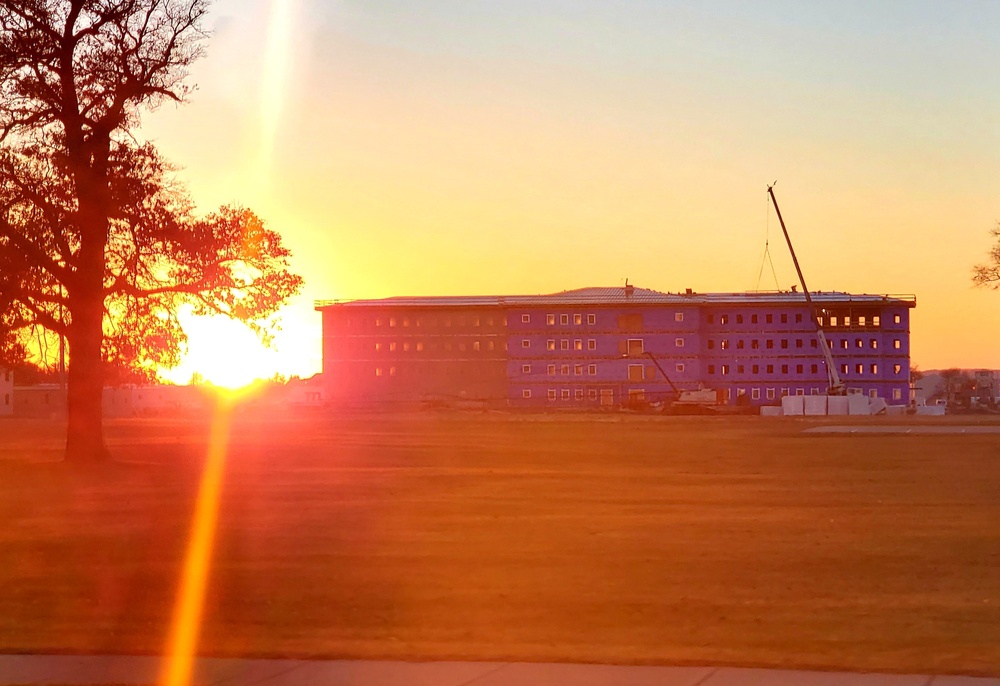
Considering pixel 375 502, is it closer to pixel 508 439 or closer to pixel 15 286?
pixel 15 286

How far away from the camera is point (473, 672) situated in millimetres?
10727

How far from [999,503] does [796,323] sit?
13353 centimetres

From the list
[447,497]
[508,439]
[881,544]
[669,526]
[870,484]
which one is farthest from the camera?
[508,439]

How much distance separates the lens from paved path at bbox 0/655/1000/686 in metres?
→ 10.1

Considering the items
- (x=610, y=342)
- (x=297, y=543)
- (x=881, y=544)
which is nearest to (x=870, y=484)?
(x=881, y=544)

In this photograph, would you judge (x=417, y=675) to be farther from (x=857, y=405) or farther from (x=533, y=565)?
(x=857, y=405)

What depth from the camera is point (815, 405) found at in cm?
11406

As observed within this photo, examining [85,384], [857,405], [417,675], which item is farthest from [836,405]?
[417,675]

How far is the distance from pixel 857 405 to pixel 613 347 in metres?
44.9

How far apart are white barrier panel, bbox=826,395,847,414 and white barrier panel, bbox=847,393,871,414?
0.46 m

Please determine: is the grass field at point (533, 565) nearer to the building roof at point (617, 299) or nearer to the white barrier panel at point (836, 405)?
the white barrier panel at point (836, 405)

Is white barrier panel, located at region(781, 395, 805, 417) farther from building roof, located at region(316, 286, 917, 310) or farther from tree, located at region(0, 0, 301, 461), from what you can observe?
tree, located at region(0, 0, 301, 461)

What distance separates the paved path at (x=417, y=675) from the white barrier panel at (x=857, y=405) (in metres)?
106

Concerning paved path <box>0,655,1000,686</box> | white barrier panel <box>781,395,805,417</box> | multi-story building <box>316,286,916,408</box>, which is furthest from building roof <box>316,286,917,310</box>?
paved path <box>0,655,1000,686</box>
